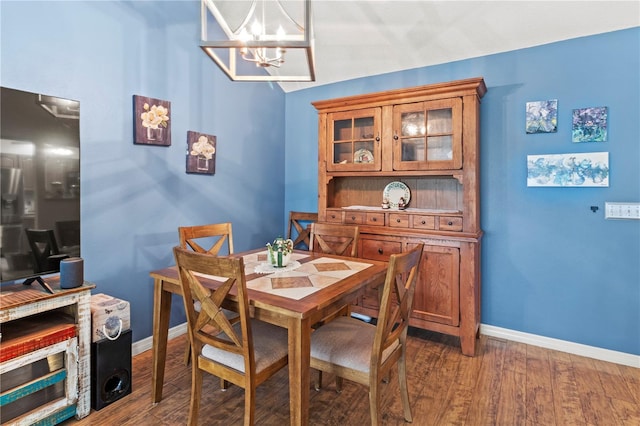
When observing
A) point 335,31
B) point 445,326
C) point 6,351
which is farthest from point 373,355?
point 335,31

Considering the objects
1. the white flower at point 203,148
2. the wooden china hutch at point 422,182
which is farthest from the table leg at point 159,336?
the wooden china hutch at point 422,182

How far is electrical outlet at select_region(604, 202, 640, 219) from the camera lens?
2.29 m

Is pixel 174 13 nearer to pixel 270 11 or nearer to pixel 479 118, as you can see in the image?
pixel 270 11

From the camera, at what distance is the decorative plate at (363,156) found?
3057 millimetres

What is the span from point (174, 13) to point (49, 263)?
2.05 metres

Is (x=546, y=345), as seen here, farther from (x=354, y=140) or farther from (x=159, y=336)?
(x=159, y=336)

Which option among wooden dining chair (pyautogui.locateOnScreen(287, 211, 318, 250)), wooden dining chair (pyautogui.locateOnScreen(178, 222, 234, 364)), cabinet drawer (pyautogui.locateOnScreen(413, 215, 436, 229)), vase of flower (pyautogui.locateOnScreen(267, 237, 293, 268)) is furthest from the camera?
wooden dining chair (pyautogui.locateOnScreen(287, 211, 318, 250))

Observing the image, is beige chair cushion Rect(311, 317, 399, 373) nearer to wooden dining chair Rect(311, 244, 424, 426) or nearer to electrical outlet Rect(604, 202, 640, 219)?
wooden dining chair Rect(311, 244, 424, 426)

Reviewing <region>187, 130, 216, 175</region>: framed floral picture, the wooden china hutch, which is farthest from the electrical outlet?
<region>187, 130, 216, 175</region>: framed floral picture

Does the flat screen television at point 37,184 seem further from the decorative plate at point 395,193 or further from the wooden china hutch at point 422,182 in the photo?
the decorative plate at point 395,193

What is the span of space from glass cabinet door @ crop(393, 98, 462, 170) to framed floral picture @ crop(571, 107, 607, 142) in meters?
0.81

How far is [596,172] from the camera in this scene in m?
2.39

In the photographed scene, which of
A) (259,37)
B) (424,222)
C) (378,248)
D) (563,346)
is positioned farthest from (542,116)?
(259,37)

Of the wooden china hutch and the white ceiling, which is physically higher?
the white ceiling
